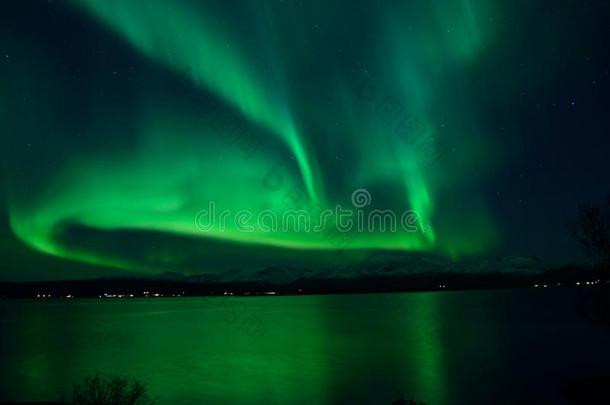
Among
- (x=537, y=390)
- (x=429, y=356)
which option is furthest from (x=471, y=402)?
(x=429, y=356)

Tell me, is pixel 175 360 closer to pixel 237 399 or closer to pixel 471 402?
pixel 237 399

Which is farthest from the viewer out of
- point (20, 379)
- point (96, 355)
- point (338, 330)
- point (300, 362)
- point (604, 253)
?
point (338, 330)

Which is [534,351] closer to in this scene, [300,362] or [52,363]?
[300,362]

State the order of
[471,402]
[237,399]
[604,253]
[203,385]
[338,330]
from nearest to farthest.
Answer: [604,253] → [471,402] → [237,399] → [203,385] → [338,330]

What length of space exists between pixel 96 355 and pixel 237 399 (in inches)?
1155

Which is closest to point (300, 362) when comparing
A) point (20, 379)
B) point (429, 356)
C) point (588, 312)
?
point (429, 356)

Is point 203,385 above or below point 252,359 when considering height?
below

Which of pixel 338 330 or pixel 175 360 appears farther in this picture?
pixel 338 330

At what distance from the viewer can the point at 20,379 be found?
3928cm

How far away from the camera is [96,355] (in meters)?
55.1

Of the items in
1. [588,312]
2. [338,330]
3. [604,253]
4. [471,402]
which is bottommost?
[471,402]

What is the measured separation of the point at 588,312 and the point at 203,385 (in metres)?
23.6

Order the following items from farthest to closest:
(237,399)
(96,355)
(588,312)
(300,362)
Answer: (96,355) < (300,362) < (237,399) < (588,312)

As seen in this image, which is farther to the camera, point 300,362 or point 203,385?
point 300,362
